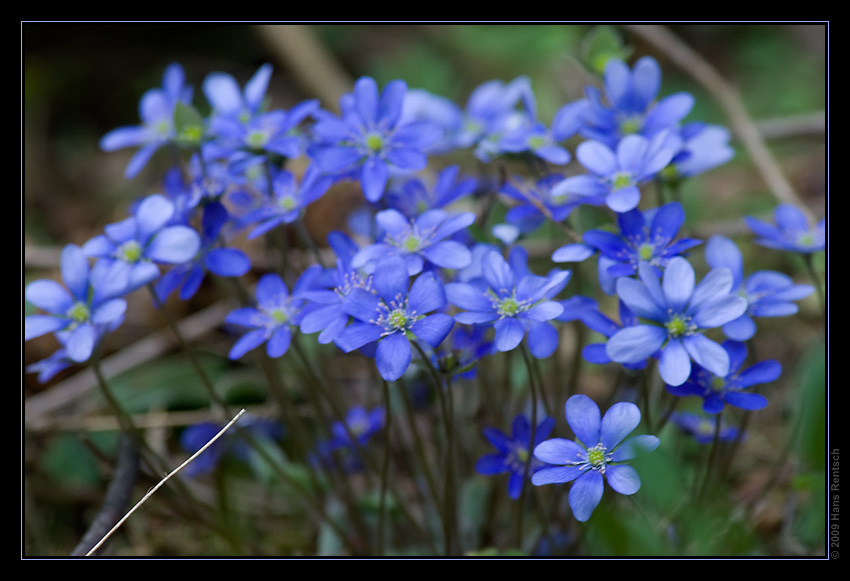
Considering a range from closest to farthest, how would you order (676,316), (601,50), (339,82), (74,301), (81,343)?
(676,316), (81,343), (74,301), (601,50), (339,82)

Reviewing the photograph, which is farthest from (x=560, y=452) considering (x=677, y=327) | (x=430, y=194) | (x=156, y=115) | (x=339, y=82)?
(x=339, y=82)

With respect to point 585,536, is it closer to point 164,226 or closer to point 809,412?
point 809,412

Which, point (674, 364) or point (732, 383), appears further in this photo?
point (732, 383)

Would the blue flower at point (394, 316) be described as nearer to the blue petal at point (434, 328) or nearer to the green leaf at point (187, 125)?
the blue petal at point (434, 328)

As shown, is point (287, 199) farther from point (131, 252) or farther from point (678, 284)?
point (678, 284)

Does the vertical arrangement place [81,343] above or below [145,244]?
below
